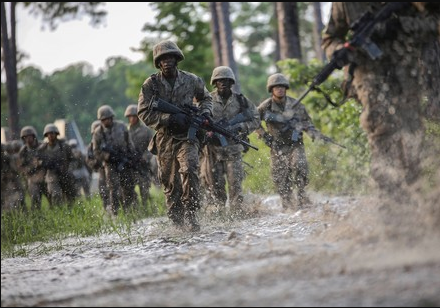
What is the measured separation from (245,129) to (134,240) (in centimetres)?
303

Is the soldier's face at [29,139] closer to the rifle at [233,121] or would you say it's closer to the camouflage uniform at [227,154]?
the camouflage uniform at [227,154]

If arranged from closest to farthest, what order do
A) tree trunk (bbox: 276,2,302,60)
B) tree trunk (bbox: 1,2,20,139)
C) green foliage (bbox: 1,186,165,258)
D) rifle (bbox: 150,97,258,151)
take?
1. rifle (bbox: 150,97,258,151)
2. green foliage (bbox: 1,186,165,258)
3. tree trunk (bbox: 276,2,302,60)
4. tree trunk (bbox: 1,2,20,139)

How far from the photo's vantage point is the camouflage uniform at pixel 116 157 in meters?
14.6

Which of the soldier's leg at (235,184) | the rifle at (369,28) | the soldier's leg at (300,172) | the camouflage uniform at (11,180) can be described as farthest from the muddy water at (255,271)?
the camouflage uniform at (11,180)

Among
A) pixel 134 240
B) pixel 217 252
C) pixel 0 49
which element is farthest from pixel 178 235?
pixel 0 49

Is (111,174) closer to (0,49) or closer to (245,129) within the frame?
(245,129)

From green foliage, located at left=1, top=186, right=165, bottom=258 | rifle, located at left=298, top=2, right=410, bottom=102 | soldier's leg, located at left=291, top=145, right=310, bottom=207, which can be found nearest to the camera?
rifle, located at left=298, top=2, right=410, bottom=102

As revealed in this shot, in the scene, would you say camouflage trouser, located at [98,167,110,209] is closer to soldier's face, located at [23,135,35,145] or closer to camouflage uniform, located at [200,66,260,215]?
soldier's face, located at [23,135,35,145]

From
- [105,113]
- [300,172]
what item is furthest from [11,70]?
[300,172]

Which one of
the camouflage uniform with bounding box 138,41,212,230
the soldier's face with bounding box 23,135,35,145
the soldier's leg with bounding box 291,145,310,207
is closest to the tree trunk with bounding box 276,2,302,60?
the soldier's face with bounding box 23,135,35,145

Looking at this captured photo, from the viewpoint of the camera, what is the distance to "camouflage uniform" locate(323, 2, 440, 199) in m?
7.59

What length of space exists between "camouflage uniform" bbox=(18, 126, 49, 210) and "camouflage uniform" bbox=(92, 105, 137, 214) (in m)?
1.97

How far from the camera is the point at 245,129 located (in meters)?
12.3

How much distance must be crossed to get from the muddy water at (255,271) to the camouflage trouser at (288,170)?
4.10 m
